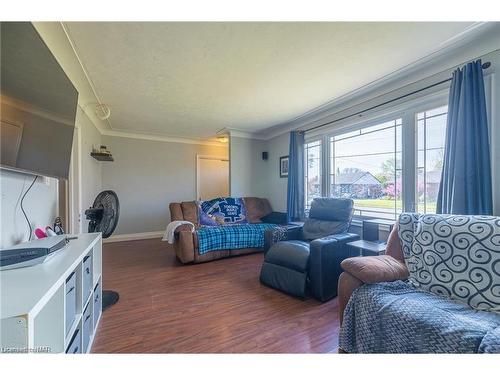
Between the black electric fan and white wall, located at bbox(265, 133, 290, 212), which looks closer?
the black electric fan

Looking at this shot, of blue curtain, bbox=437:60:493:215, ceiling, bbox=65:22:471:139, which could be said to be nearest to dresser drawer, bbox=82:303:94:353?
ceiling, bbox=65:22:471:139

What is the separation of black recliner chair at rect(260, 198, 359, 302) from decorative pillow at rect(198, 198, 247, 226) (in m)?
1.34

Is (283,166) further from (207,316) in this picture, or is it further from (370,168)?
(207,316)

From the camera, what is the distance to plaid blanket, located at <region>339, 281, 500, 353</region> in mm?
919

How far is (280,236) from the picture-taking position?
2641 mm

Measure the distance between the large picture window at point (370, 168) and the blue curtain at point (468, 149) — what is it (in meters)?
0.62

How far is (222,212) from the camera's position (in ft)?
12.7

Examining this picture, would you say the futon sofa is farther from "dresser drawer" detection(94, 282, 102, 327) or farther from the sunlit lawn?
"dresser drawer" detection(94, 282, 102, 327)

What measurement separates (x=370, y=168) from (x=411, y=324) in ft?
6.75

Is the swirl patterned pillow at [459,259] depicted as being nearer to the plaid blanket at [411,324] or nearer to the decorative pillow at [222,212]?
the plaid blanket at [411,324]
